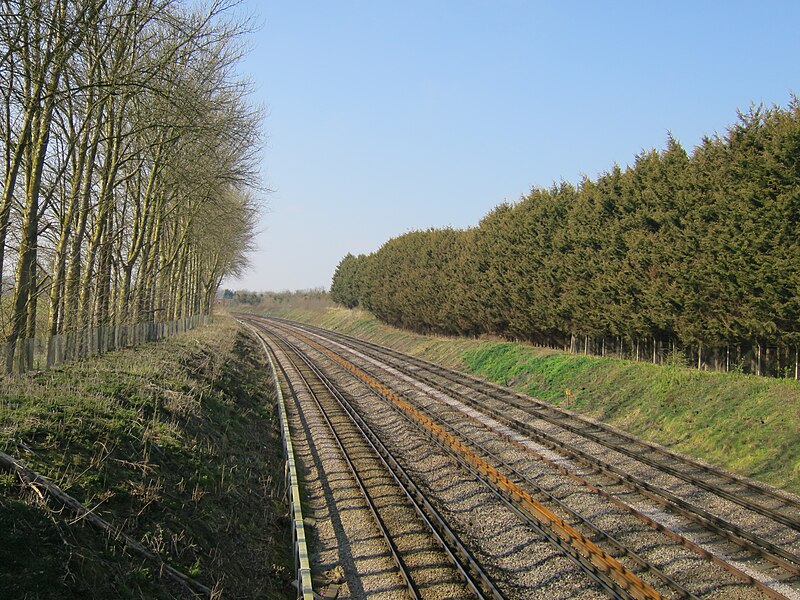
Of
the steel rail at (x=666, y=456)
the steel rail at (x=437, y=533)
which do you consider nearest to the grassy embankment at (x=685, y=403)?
the steel rail at (x=666, y=456)

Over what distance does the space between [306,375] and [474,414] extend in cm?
1413

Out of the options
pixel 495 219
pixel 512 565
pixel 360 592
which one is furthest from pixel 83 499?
pixel 495 219

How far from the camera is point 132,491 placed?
8258mm

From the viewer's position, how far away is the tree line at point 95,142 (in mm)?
11664

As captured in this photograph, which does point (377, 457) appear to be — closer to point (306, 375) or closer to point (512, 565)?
point (512, 565)

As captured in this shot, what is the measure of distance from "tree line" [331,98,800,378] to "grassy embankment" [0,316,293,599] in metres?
15.0

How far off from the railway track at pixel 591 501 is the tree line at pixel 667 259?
5.47 metres

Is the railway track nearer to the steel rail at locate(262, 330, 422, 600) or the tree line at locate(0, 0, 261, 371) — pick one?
the steel rail at locate(262, 330, 422, 600)

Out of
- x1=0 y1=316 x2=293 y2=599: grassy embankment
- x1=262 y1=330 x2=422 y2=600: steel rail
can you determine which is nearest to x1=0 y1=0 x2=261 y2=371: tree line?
x1=0 y1=316 x2=293 y2=599: grassy embankment

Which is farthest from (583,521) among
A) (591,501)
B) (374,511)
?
(374,511)

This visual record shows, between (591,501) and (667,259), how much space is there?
13.0 metres

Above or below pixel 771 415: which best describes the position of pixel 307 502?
below

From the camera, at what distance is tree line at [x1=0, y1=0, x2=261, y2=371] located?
11664 millimetres

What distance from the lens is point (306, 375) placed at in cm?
3428
